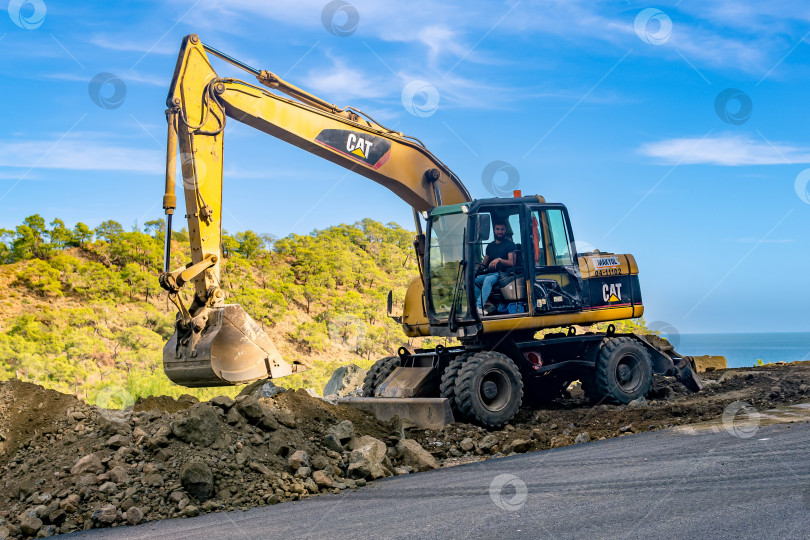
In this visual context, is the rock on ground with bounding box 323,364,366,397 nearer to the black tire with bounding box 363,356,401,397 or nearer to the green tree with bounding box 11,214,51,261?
the black tire with bounding box 363,356,401,397

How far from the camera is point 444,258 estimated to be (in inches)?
428

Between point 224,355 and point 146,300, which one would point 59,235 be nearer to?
point 146,300

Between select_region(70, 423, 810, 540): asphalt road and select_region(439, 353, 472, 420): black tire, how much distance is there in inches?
71.9

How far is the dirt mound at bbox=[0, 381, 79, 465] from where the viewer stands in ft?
28.3

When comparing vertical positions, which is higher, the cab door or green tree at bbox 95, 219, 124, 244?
green tree at bbox 95, 219, 124, 244

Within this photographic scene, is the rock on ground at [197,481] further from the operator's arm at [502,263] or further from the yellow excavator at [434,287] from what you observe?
the operator's arm at [502,263]

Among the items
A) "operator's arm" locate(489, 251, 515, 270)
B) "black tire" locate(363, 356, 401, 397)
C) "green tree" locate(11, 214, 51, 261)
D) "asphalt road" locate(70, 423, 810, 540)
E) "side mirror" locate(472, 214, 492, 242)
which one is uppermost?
"green tree" locate(11, 214, 51, 261)

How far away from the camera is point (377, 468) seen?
7758 mm

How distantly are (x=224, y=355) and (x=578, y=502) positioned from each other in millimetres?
4762

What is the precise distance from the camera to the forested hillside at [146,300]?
23.0 m

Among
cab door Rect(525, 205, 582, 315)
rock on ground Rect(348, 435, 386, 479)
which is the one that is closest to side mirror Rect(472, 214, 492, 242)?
cab door Rect(525, 205, 582, 315)

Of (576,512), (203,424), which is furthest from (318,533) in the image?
(203,424)

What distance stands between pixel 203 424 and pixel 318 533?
8.68ft

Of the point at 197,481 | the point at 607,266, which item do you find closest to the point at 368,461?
the point at 197,481
